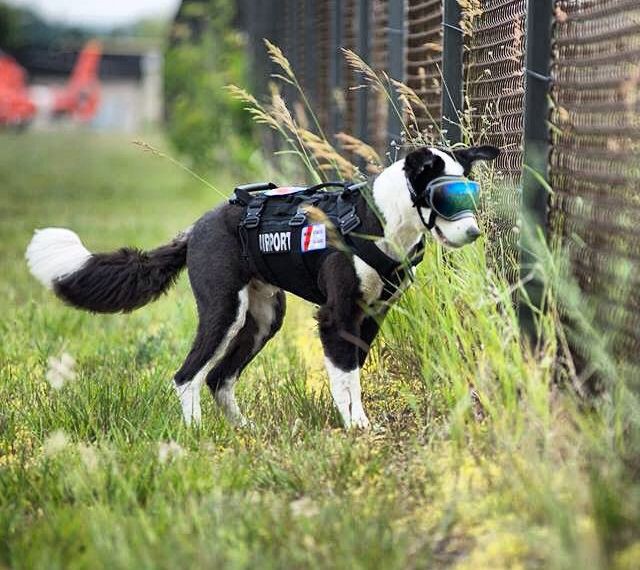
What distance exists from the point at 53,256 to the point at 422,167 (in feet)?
5.12

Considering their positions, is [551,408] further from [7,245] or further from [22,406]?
[7,245]

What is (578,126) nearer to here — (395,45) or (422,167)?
(422,167)

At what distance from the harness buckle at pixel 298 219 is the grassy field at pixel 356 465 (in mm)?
497

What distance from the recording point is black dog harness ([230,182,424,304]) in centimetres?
448

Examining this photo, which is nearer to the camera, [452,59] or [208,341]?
[208,341]

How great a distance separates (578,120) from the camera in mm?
4234

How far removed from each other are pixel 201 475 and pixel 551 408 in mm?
1030

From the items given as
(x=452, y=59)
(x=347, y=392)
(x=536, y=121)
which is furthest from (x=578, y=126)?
(x=452, y=59)

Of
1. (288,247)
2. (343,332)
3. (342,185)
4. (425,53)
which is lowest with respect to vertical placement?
(343,332)

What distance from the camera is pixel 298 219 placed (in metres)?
4.65

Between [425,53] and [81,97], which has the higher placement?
[425,53]

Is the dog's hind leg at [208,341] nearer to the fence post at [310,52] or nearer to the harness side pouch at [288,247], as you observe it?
the harness side pouch at [288,247]

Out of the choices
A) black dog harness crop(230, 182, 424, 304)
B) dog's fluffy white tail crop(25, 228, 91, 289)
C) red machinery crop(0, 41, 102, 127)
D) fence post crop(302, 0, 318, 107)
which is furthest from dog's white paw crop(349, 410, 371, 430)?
red machinery crop(0, 41, 102, 127)

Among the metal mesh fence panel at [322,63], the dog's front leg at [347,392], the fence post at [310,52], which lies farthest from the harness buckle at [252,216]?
the fence post at [310,52]
